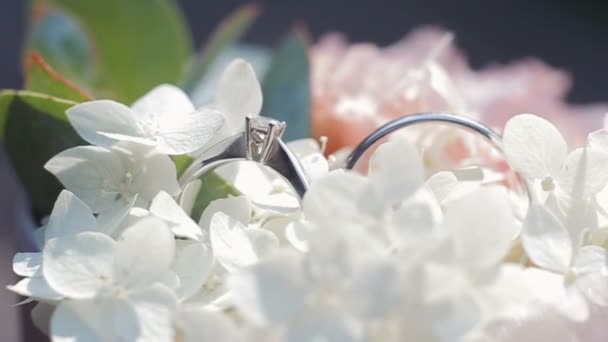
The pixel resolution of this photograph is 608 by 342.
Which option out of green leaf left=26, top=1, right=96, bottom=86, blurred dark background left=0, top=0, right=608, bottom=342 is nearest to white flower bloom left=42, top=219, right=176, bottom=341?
green leaf left=26, top=1, right=96, bottom=86

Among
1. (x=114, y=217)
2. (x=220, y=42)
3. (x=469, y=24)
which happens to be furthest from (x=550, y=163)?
(x=469, y=24)

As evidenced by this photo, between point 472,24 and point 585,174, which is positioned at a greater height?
point 585,174

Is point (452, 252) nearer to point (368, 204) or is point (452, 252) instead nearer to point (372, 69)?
point (368, 204)

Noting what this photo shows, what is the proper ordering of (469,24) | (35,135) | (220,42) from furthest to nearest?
(469,24) → (220,42) → (35,135)

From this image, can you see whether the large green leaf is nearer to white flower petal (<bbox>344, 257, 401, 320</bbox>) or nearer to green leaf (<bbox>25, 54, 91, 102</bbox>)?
green leaf (<bbox>25, 54, 91, 102</bbox>)

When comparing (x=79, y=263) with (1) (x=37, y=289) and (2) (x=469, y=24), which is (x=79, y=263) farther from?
(2) (x=469, y=24)

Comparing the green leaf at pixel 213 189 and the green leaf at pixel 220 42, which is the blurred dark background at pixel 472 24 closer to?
the green leaf at pixel 220 42

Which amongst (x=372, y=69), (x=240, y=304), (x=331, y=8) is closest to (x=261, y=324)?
(x=240, y=304)
